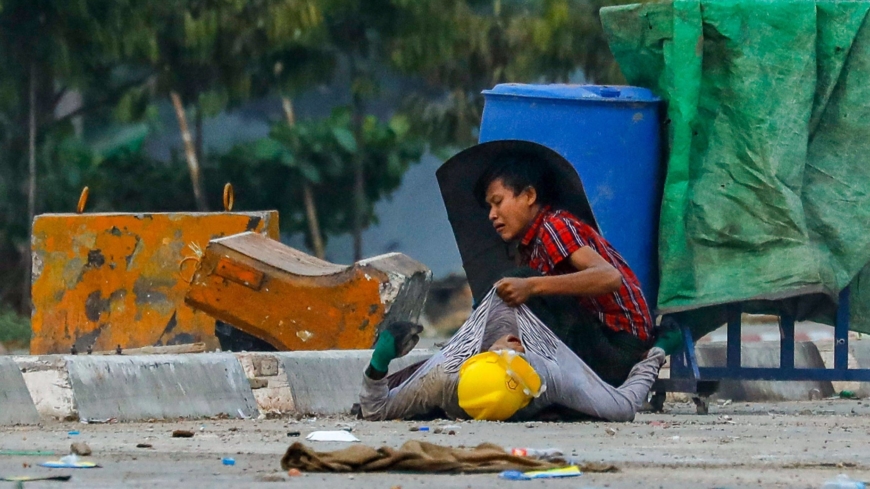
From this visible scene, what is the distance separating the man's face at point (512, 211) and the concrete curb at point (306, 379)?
3.56 ft

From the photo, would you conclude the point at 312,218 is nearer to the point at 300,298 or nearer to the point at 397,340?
the point at 300,298

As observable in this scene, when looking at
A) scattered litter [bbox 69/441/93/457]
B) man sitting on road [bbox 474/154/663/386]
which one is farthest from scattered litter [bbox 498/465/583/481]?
man sitting on road [bbox 474/154/663/386]

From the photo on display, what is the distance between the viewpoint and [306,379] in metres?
6.78

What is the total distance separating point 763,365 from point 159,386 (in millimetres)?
3743

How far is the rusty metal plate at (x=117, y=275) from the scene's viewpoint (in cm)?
881

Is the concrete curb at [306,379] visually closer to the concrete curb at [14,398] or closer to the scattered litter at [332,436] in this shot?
the concrete curb at [14,398]

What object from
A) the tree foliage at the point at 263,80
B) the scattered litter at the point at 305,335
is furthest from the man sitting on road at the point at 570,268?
the tree foliage at the point at 263,80

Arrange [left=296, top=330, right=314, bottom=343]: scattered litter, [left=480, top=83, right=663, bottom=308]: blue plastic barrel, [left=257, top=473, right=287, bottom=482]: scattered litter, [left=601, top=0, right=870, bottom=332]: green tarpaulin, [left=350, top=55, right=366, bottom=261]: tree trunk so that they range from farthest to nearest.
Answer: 1. [left=350, top=55, right=366, bottom=261]: tree trunk
2. [left=296, top=330, right=314, bottom=343]: scattered litter
3. [left=480, top=83, right=663, bottom=308]: blue plastic barrel
4. [left=601, top=0, right=870, bottom=332]: green tarpaulin
5. [left=257, top=473, right=287, bottom=482]: scattered litter

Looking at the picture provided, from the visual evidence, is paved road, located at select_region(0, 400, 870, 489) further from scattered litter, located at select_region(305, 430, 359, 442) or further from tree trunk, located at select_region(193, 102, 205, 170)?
tree trunk, located at select_region(193, 102, 205, 170)

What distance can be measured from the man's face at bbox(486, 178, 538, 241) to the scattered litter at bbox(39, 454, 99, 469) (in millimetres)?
2239

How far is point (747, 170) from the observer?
21.7 ft

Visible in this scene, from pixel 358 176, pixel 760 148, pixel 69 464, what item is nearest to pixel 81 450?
pixel 69 464

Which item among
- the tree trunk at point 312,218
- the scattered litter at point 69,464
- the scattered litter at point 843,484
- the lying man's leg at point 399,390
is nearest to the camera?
the scattered litter at point 843,484

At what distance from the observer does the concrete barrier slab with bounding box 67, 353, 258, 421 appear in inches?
234
